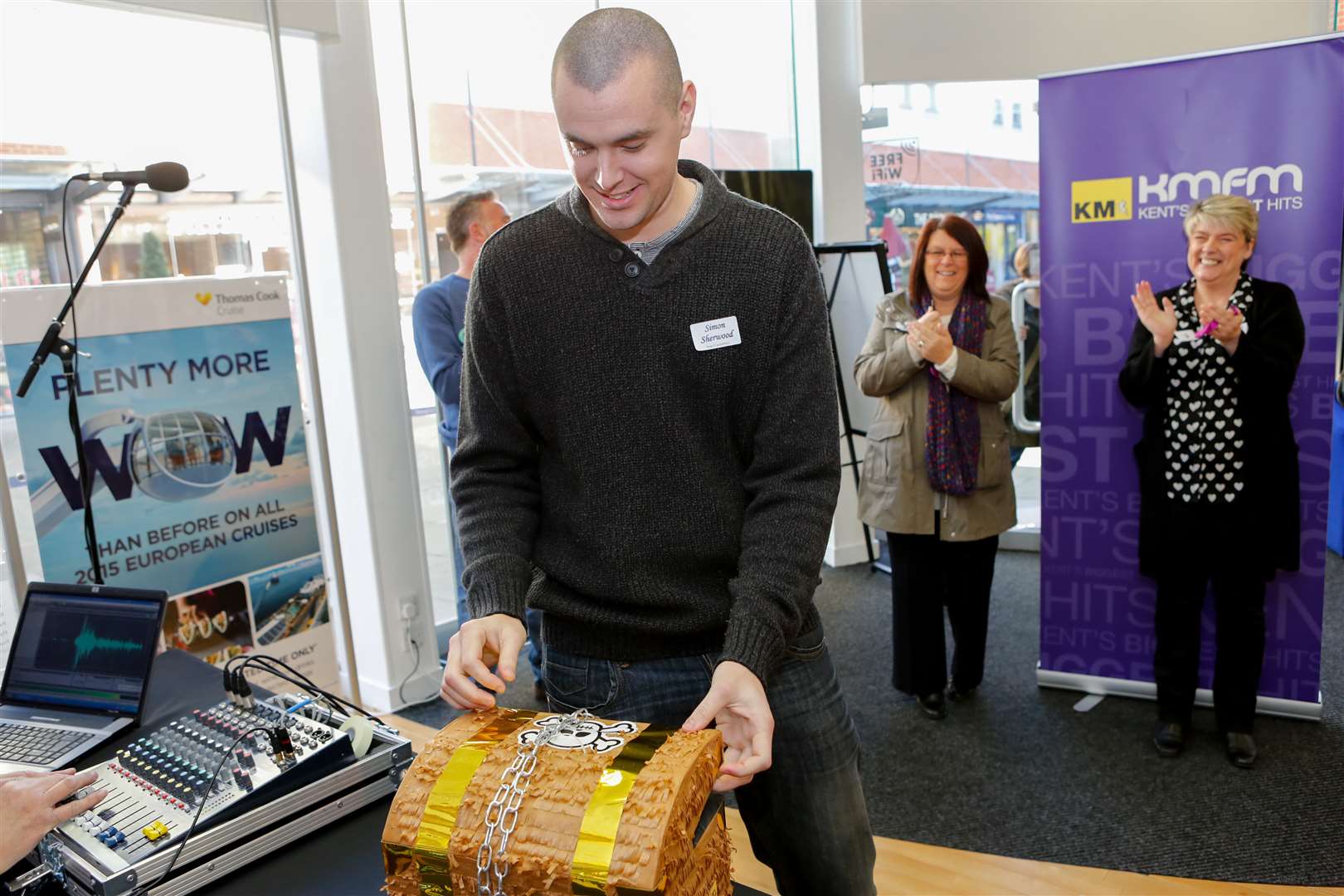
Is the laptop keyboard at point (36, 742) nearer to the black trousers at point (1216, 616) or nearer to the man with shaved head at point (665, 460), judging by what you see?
the man with shaved head at point (665, 460)

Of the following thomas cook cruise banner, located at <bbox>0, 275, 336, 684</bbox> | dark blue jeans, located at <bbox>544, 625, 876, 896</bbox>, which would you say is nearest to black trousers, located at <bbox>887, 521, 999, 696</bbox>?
thomas cook cruise banner, located at <bbox>0, 275, 336, 684</bbox>

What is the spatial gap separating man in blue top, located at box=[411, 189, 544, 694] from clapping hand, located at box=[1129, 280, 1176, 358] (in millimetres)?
2047

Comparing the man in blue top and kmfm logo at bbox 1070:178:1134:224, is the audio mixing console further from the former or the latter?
kmfm logo at bbox 1070:178:1134:224

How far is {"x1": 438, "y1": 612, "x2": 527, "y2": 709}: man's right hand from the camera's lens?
1.09m

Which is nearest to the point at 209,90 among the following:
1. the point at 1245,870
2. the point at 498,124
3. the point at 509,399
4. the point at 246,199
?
the point at 246,199

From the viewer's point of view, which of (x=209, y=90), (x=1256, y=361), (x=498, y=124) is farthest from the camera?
(x=498, y=124)

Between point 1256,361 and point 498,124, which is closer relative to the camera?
point 1256,361

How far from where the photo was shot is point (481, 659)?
1.14 m

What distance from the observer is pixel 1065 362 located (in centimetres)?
329

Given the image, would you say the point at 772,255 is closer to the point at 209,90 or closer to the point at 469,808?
the point at 469,808

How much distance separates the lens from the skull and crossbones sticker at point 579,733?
3.17ft

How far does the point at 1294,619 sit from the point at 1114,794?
87 centimetres

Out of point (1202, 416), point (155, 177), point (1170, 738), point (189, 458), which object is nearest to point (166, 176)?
point (155, 177)

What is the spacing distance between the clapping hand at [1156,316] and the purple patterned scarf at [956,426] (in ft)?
1.58
